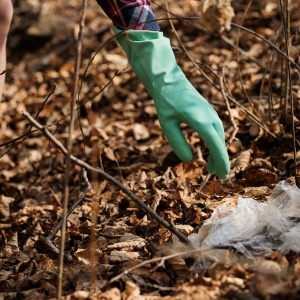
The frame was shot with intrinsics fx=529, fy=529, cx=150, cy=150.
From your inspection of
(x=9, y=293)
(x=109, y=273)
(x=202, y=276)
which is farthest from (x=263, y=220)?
(x=9, y=293)

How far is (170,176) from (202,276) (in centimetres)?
119

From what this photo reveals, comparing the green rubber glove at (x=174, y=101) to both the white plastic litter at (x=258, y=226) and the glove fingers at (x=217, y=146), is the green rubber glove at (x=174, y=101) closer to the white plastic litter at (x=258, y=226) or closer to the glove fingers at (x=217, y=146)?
the glove fingers at (x=217, y=146)

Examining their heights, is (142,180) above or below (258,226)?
below

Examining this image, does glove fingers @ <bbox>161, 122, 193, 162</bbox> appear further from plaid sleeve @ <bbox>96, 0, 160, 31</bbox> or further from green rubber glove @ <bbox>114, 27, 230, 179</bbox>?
plaid sleeve @ <bbox>96, 0, 160, 31</bbox>

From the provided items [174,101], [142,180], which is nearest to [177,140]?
[174,101]

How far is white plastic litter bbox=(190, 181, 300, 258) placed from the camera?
1809 millimetres

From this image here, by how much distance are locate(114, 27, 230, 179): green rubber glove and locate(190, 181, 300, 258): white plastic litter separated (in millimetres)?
176

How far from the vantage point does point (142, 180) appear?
290 cm

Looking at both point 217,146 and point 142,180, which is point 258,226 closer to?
point 217,146

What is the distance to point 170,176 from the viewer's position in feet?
9.37

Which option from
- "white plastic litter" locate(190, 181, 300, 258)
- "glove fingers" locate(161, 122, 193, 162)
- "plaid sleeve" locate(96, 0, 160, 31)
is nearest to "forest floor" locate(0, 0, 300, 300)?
"white plastic litter" locate(190, 181, 300, 258)

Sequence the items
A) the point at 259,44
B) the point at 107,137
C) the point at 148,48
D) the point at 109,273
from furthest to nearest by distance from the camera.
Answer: the point at 259,44 → the point at 107,137 → the point at 148,48 → the point at 109,273

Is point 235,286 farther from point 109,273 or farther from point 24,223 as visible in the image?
point 24,223

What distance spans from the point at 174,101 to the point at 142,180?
97cm
